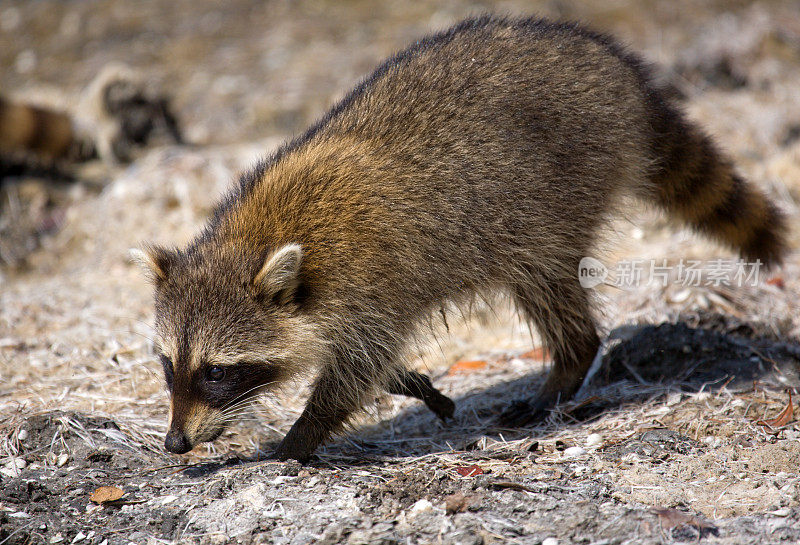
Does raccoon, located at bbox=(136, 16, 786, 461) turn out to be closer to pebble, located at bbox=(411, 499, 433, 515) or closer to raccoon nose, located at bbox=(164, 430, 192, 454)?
raccoon nose, located at bbox=(164, 430, 192, 454)

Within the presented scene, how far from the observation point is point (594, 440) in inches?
150

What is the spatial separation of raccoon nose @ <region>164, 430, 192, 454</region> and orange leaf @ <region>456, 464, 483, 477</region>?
1234 mm

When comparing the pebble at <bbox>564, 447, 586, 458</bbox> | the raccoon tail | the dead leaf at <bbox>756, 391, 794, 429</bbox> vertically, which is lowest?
the dead leaf at <bbox>756, 391, 794, 429</bbox>

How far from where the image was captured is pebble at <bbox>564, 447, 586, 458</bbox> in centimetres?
362

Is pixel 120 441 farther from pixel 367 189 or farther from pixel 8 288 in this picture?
pixel 8 288

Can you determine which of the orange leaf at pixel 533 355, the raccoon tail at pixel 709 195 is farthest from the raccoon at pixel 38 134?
the raccoon tail at pixel 709 195

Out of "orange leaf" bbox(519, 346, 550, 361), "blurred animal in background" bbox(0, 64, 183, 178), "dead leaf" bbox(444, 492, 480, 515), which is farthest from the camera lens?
"blurred animal in background" bbox(0, 64, 183, 178)

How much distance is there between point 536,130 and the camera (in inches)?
153

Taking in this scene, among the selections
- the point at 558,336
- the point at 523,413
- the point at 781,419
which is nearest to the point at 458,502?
the point at 523,413

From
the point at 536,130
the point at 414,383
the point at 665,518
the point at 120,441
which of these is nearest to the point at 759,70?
the point at 536,130

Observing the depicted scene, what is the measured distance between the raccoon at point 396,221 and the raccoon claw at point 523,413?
0.37m

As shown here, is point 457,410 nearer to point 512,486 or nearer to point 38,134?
point 512,486

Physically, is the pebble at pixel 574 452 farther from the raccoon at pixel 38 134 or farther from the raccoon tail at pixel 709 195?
the raccoon at pixel 38 134

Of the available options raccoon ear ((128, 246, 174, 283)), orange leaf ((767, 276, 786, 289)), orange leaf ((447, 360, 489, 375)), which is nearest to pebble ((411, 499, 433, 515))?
raccoon ear ((128, 246, 174, 283))
